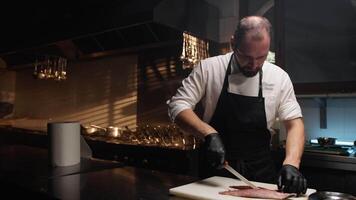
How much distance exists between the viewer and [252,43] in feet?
4.98

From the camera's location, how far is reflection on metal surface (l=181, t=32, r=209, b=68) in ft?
8.49

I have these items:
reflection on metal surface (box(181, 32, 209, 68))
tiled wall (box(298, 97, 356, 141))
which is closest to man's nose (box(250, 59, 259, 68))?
reflection on metal surface (box(181, 32, 209, 68))

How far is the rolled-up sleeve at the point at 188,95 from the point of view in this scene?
1529 millimetres

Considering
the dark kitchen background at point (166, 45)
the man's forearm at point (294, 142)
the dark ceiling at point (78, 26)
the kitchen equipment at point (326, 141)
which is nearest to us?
the man's forearm at point (294, 142)

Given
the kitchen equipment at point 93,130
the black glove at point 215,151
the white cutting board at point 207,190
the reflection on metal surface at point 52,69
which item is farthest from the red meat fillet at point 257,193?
the reflection on metal surface at point 52,69

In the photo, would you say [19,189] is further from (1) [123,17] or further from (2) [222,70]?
(1) [123,17]

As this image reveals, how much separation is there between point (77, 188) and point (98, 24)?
1.27 m

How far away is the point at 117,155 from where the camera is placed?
301 cm

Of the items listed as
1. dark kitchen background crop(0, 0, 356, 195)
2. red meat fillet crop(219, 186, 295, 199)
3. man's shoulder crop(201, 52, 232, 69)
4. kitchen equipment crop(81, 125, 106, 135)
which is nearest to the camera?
red meat fillet crop(219, 186, 295, 199)

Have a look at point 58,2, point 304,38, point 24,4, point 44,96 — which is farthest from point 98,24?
point 44,96

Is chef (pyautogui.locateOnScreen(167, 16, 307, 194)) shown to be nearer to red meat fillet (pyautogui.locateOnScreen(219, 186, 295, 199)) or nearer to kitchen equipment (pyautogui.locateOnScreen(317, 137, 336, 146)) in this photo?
red meat fillet (pyautogui.locateOnScreen(219, 186, 295, 199))

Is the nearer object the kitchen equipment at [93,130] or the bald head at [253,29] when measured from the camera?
the bald head at [253,29]

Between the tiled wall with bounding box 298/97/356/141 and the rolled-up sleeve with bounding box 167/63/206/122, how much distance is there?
1.43 metres

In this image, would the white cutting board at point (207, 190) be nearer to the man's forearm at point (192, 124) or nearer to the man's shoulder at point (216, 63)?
the man's forearm at point (192, 124)
